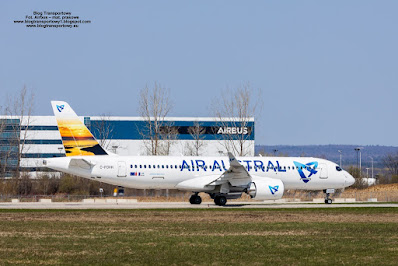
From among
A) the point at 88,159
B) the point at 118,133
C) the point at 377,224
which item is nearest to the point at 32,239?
the point at 377,224

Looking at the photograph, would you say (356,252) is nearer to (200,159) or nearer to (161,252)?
(161,252)

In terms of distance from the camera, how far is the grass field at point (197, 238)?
1891cm

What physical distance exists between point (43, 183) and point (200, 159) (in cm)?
2435

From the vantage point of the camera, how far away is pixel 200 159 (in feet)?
155

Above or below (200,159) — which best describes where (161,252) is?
below

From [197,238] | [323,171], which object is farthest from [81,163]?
[197,238]

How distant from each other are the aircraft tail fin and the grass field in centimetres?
869

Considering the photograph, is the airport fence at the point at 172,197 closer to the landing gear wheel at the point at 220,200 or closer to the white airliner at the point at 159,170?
the white airliner at the point at 159,170

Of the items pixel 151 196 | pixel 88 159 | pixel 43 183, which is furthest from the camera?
pixel 43 183

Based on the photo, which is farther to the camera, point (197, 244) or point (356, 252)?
point (197, 244)

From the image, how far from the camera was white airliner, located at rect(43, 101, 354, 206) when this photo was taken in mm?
43906

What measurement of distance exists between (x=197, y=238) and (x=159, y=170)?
21.7 meters

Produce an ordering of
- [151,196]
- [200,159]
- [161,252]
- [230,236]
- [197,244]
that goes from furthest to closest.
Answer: [151,196] < [200,159] < [230,236] < [197,244] < [161,252]

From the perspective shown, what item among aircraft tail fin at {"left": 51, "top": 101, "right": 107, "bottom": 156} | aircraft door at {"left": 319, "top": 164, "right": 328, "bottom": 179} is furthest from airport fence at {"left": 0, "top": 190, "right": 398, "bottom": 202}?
aircraft tail fin at {"left": 51, "top": 101, "right": 107, "bottom": 156}
